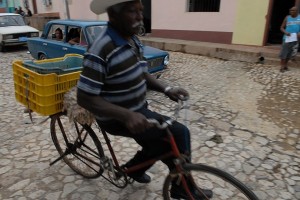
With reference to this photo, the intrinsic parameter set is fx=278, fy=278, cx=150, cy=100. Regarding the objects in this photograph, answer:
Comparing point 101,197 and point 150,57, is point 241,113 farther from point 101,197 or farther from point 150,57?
point 101,197

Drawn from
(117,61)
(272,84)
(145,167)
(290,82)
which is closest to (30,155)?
(145,167)

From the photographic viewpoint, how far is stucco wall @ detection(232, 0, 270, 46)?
9406mm

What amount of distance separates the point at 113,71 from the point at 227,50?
322 inches

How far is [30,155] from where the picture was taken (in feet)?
12.3

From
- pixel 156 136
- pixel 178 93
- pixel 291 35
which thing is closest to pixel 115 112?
pixel 156 136

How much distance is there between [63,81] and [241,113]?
3561 millimetres

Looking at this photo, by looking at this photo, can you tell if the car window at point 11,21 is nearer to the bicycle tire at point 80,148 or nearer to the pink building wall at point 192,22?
the pink building wall at point 192,22

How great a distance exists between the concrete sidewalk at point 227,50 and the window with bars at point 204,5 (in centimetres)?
135

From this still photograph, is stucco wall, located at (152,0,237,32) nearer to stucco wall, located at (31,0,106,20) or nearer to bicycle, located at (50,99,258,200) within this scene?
stucco wall, located at (31,0,106,20)

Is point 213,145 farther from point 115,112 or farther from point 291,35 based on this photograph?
point 291,35

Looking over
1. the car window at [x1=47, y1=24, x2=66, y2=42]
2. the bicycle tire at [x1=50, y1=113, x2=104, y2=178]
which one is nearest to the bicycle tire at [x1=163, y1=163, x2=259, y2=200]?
the bicycle tire at [x1=50, y1=113, x2=104, y2=178]

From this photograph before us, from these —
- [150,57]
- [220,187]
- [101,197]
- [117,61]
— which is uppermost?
[117,61]

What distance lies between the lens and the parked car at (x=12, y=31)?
1101cm

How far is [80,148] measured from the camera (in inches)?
122
